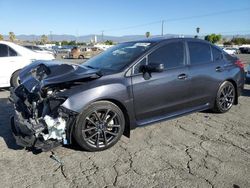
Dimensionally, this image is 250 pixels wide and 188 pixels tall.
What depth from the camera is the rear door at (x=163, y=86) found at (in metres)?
4.48

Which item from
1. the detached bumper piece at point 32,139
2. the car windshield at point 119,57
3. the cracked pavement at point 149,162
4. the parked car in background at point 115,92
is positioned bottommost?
the cracked pavement at point 149,162

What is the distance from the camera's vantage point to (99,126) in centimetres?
412

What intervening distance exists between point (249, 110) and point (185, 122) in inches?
72.2

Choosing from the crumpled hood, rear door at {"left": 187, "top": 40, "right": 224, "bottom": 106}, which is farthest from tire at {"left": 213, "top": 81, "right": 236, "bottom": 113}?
the crumpled hood

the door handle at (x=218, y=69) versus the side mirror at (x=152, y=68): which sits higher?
the side mirror at (x=152, y=68)

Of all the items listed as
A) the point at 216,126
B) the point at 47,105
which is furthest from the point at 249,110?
the point at 47,105

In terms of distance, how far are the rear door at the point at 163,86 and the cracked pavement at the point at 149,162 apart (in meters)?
0.43

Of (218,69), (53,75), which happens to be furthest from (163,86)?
(53,75)

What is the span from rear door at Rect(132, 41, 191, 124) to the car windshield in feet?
0.63

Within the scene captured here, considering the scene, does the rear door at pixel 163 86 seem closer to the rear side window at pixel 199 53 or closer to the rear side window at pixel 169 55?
the rear side window at pixel 169 55

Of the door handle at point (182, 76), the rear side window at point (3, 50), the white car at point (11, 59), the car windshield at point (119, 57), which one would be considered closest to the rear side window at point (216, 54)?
the door handle at point (182, 76)

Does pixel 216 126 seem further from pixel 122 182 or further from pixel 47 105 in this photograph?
pixel 47 105

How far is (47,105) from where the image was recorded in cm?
388

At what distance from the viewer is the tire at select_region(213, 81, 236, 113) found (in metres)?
5.78
